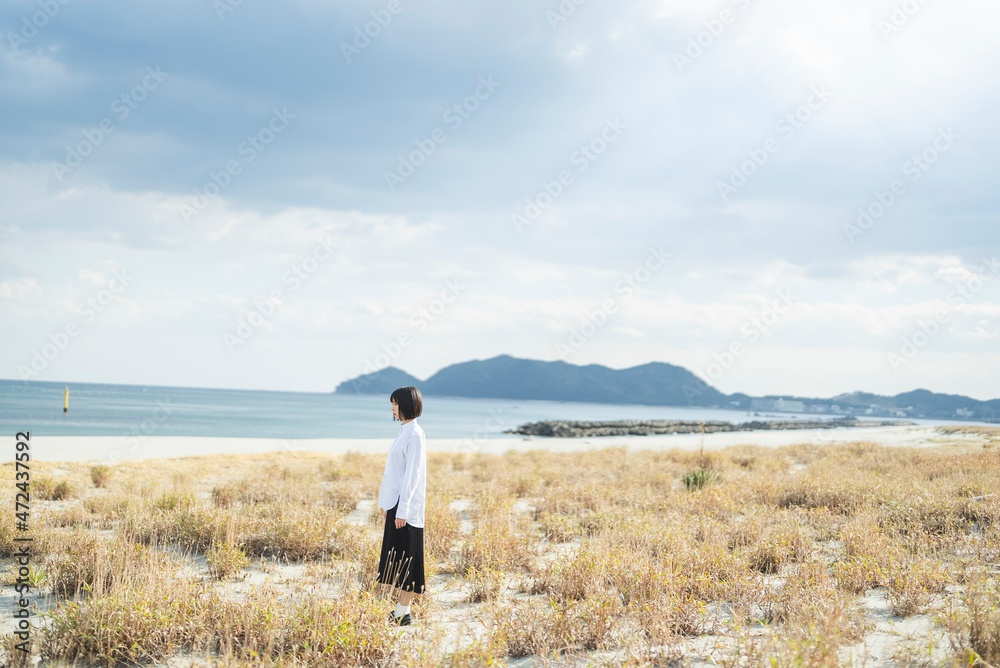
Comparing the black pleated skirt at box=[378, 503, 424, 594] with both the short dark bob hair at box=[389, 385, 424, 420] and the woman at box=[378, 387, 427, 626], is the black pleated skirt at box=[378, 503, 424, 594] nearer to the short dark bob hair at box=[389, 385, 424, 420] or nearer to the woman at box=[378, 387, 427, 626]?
the woman at box=[378, 387, 427, 626]

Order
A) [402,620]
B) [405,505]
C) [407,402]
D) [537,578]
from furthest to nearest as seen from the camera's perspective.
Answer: [537,578], [407,402], [405,505], [402,620]

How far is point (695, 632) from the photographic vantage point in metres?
4.74

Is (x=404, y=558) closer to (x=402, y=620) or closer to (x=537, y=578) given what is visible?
(x=402, y=620)

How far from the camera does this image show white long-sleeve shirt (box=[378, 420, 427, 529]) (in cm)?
514

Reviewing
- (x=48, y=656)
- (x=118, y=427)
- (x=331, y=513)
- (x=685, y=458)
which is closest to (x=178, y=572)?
(x=48, y=656)

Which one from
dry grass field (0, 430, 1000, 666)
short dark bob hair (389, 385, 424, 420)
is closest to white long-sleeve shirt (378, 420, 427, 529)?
short dark bob hair (389, 385, 424, 420)

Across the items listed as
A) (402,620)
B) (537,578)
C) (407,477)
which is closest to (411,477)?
(407,477)

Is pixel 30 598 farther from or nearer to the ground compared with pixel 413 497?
nearer to the ground

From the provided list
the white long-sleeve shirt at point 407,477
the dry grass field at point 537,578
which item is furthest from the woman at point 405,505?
the dry grass field at point 537,578

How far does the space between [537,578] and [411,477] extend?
1.92 m

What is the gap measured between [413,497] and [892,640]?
4.03 metres

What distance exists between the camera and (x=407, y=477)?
16.9ft

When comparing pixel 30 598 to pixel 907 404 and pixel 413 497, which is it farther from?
pixel 907 404

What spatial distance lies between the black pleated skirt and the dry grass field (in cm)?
16
